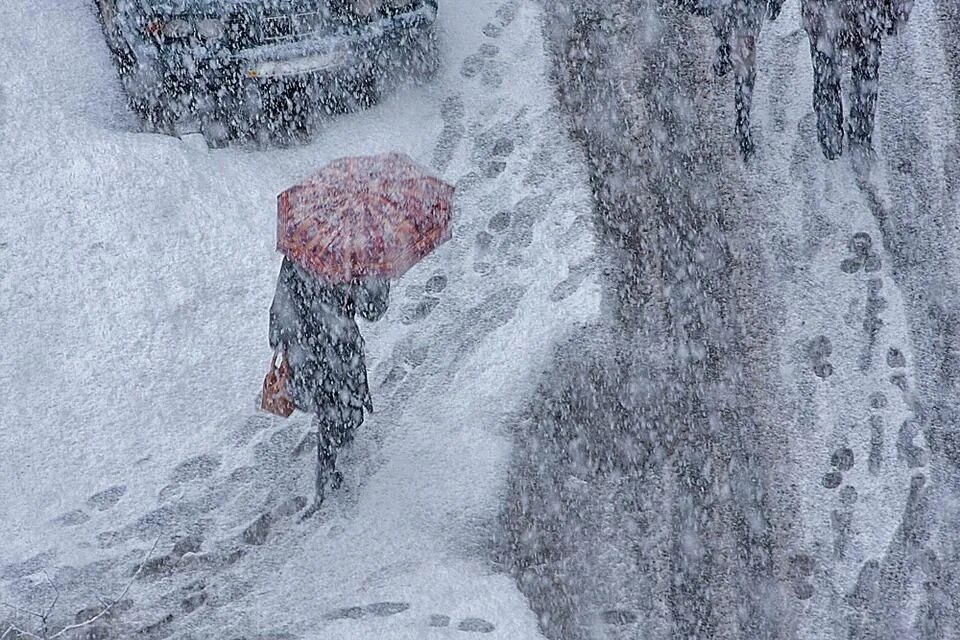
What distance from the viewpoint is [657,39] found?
685 cm

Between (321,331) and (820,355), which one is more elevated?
(321,331)

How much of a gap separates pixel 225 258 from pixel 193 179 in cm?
57

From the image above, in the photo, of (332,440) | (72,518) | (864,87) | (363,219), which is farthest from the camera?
(864,87)

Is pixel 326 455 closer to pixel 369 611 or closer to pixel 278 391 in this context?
pixel 278 391

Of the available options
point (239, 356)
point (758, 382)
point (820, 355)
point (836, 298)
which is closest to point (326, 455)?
point (239, 356)

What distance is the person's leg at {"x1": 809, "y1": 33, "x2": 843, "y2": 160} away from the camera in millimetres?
5730

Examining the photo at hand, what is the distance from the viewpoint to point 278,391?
4.46 m

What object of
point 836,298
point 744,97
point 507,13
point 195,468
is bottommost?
point 195,468

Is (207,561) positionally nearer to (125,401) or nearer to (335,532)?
(335,532)

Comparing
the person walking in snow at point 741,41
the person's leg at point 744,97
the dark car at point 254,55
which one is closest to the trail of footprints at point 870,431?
the person's leg at point 744,97

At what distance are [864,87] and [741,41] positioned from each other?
2.32ft

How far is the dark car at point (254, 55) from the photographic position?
597 cm

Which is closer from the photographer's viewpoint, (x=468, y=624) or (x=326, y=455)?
(x=468, y=624)

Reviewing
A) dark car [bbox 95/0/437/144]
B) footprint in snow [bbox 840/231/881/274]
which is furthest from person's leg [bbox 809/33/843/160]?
dark car [bbox 95/0/437/144]
